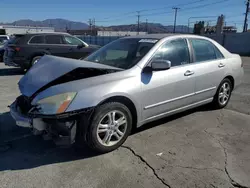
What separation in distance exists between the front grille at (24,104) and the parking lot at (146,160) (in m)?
0.60

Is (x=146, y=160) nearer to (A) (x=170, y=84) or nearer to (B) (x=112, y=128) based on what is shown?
(B) (x=112, y=128)

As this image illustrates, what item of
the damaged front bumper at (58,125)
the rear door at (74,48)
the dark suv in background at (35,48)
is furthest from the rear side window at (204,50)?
the rear door at (74,48)

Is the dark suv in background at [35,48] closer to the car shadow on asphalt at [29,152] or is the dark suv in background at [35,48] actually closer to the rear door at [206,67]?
the rear door at [206,67]

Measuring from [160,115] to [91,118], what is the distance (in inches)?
53.1

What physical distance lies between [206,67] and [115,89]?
7.22ft

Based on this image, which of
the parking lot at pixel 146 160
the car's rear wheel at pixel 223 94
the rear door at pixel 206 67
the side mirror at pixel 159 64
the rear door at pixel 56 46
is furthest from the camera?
the rear door at pixel 56 46

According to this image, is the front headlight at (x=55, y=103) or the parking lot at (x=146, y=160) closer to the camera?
the parking lot at (x=146, y=160)

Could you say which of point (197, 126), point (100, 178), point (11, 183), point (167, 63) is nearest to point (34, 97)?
point (11, 183)

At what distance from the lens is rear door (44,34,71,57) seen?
34.3 ft

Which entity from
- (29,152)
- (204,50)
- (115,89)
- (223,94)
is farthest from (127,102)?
(223,94)

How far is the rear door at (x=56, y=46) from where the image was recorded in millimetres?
10445

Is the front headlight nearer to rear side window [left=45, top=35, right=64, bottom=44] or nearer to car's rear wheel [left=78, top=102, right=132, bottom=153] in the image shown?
car's rear wheel [left=78, top=102, right=132, bottom=153]

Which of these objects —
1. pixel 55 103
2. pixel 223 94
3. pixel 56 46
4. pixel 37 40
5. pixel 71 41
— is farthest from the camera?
pixel 71 41

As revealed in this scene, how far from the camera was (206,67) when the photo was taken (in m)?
4.63
